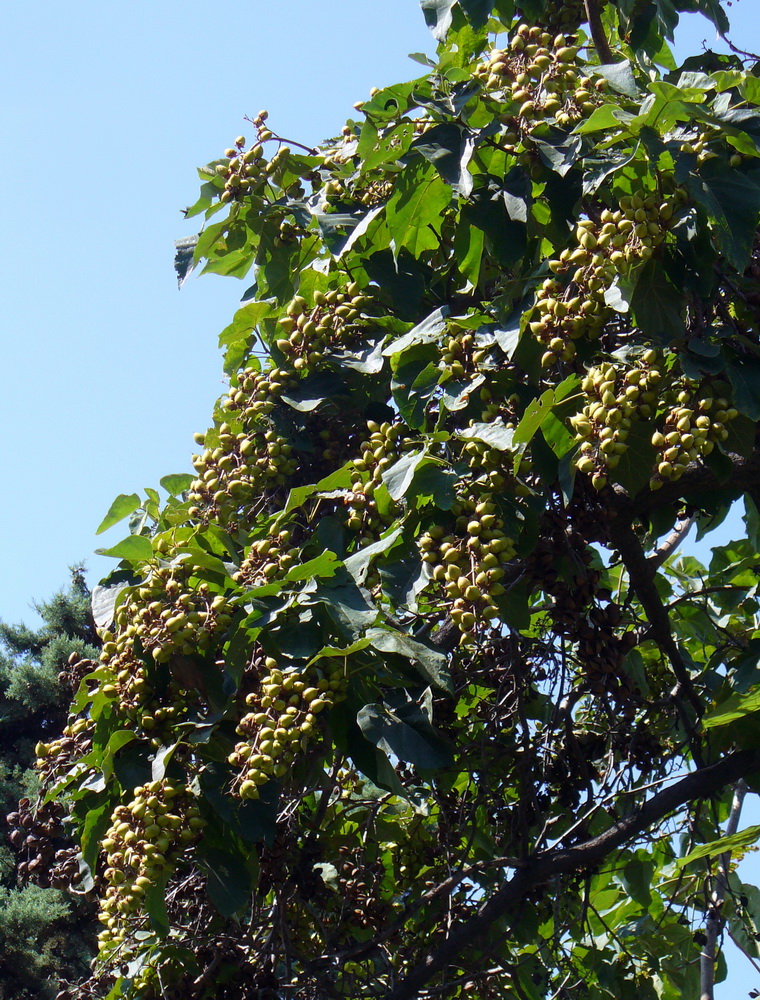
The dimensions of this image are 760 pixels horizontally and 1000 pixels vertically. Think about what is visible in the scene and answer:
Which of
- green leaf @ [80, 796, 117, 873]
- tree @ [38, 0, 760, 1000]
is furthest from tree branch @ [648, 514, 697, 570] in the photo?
green leaf @ [80, 796, 117, 873]

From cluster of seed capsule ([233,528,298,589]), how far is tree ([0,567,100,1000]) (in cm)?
69

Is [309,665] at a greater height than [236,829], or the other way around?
[309,665]

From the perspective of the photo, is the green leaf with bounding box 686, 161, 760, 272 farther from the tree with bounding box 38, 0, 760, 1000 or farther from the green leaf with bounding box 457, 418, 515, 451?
the green leaf with bounding box 457, 418, 515, 451

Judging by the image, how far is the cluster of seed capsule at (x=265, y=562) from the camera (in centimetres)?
261

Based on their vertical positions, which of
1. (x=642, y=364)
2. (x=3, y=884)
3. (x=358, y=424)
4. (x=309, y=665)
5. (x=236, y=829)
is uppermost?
(x=3, y=884)

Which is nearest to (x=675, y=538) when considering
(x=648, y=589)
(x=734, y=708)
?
(x=648, y=589)

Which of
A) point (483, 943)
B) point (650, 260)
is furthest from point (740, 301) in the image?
point (483, 943)

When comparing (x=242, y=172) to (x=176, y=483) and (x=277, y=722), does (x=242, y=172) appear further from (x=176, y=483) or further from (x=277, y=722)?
(x=277, y=722)

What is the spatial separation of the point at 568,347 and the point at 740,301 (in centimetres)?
55

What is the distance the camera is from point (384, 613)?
2.42 meters

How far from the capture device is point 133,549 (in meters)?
2.62

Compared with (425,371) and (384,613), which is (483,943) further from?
(425,371)

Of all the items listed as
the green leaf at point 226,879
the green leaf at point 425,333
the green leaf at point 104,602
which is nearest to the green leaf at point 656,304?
the green leaf at point 425,333

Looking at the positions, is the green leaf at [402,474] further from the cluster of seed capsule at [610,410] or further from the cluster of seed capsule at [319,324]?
the cluster of seed capsule at [319,324]
